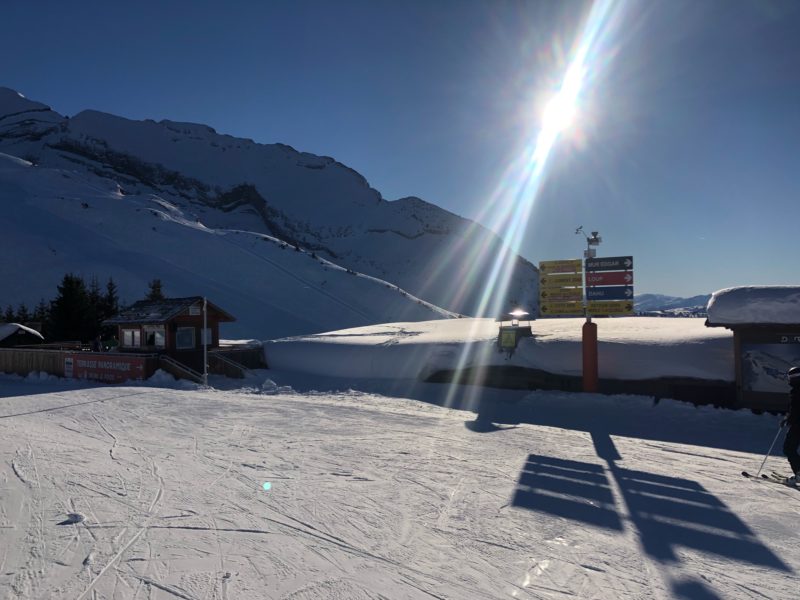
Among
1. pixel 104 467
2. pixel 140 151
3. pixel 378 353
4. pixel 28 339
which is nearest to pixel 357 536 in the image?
pixel 104 467

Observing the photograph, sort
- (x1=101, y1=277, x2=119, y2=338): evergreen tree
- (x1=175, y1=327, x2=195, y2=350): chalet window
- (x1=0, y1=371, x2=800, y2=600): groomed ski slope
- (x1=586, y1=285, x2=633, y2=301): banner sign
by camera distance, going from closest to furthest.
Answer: (x1=0, y1=371, x2=800, y2=600): groomed ski slope
(x1=586, y1=285, x2=633, y2=301): banner sign
(x1=175, y1=327, x2=195, y2=350): chalet window
(x1=101, y1=277, x2=119, y2=338): evergreen tree

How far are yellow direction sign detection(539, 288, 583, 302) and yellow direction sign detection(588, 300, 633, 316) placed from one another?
0.61 metres

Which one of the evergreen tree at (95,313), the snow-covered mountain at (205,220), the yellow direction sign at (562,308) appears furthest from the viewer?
the snow-covered mountain at (205,220)

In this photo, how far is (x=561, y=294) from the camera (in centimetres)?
1706

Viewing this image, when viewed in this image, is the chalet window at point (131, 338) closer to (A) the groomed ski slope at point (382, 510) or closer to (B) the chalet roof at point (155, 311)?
(B) the chalet roof at point (155, 311)

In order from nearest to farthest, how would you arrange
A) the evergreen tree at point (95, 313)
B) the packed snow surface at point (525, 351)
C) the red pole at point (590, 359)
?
1. the packed snow surface at point (525, 351)
2. the red pole at point (590, 359)
3. the evergreen tree at point (95, 313)

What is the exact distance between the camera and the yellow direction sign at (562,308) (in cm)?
1683

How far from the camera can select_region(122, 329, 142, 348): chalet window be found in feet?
72.6

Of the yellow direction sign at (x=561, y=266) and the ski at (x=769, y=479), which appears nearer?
the ski at (x=769, y=479)

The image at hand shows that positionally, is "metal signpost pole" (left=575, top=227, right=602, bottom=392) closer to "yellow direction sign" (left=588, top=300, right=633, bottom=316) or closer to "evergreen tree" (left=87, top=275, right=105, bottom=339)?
"yellow direction sign" (left=588, top=300, right=633, bottom=316)

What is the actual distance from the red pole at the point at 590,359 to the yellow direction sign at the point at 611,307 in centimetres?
83

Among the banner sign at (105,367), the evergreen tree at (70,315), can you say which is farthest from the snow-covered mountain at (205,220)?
the banner sign at (105,367)

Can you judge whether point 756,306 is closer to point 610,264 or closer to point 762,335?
point 762,335

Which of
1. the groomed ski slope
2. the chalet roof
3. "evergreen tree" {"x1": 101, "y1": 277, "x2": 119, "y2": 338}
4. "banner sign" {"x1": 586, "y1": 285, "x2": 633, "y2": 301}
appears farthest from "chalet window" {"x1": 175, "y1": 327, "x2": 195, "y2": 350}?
"banner sign" {"x1": 586, "y1": 285, "x2": 633, "y2": 301}
